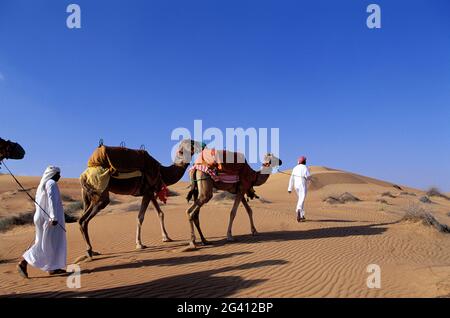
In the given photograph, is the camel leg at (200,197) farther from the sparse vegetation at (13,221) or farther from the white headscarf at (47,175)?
the sparse vegetation at (13,221)

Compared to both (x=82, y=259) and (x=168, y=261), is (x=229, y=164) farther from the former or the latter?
(x=82, y=259)

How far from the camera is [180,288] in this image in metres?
6.99

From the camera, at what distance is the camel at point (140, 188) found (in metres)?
9.59

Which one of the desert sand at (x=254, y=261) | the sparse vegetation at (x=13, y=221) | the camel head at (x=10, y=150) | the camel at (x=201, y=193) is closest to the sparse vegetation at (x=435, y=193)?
the desert sand at (x=254, y=261)

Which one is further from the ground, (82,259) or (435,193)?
(82,259)

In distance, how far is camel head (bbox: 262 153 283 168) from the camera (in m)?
12.9

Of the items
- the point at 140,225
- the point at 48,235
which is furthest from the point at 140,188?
the point at 48,235

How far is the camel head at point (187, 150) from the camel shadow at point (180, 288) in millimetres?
4401

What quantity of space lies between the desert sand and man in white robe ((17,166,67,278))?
289 mm

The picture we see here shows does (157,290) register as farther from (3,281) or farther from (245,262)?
(3,281)

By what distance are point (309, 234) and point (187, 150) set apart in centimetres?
452

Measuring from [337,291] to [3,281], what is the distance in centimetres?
600
